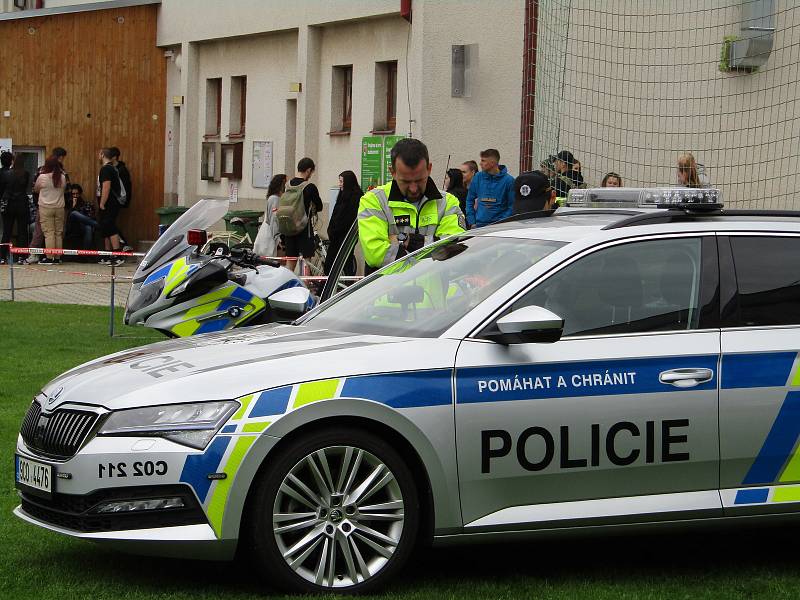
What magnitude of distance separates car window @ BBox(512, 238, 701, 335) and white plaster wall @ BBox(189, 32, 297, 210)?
21329 millimetres

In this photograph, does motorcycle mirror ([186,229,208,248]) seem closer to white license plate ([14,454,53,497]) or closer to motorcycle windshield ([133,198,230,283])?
motorcycle windshield ([133,198,230,283])

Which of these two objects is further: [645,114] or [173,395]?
[645,114]

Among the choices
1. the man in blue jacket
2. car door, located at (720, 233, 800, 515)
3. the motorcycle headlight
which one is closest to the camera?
car door, located at (720, 233, 800, 515)

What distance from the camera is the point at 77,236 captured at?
96.4ft

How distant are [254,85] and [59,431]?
23.4m

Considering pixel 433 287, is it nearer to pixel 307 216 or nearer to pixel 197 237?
pixel 197 237

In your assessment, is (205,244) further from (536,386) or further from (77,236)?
(77,236)

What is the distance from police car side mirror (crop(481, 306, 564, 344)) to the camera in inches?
234

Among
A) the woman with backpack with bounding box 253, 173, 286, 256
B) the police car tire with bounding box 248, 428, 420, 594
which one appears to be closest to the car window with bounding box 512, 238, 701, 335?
the police car tire with bounding box 248, 428, 420, 594

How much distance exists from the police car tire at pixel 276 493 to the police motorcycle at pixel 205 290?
19.2 feet

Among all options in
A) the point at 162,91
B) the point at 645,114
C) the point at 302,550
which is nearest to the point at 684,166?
the point at 645,114

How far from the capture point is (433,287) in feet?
21.9

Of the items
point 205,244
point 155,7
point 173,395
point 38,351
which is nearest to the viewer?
point 173,395

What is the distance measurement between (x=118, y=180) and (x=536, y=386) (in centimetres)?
2345
